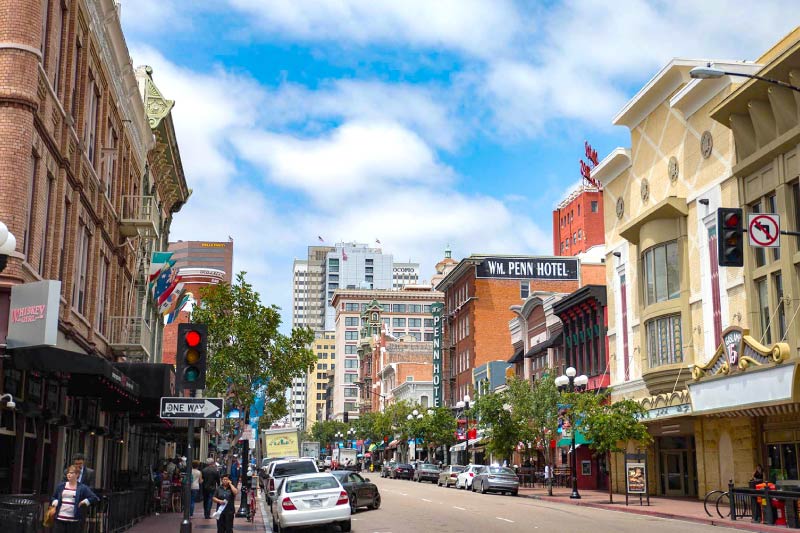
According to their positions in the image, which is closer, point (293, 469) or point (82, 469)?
point (82, 469)

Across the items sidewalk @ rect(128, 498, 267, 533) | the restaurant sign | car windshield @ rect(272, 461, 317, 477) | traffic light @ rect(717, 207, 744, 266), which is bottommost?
sidewalk @ rect(128, 498, 267, 533)

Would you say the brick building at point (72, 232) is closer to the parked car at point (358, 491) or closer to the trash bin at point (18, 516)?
the trash bin at point (18, 516)

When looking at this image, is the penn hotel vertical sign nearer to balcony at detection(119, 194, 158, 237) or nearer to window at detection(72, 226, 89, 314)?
balcony at detection(119, 194, 158, 237)

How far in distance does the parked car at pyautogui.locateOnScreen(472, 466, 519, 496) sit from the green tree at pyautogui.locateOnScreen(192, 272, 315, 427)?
14437 millimetres

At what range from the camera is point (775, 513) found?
25.0m

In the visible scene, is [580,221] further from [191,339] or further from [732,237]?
[191,339]

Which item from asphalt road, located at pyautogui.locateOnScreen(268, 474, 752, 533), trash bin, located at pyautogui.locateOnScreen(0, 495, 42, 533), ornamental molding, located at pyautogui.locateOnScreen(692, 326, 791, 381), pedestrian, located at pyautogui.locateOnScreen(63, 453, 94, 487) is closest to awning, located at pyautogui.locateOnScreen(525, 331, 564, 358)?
ornamental molding, located at pyautogui.locateOnScreen(692, 326, 791, 381)

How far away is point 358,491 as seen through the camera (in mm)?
33125

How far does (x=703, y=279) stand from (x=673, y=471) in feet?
35.1

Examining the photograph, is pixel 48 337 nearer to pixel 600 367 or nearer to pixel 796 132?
pixel 796 132

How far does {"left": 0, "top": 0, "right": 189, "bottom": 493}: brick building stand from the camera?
18.6 m

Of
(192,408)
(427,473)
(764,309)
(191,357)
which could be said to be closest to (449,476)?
(427,473)

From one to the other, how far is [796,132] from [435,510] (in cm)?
1786

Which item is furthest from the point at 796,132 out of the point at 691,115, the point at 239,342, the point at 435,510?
the point at 239,342
